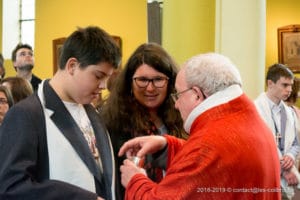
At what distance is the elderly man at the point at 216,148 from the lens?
1.46 metres

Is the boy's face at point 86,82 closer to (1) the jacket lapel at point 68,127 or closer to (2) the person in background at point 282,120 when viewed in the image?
(1) the jacket lapel at point 68,127

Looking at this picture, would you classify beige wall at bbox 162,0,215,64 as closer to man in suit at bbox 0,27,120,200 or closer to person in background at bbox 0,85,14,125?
person in background at bbox 0,85,14,125

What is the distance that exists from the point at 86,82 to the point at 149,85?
0.47 metres

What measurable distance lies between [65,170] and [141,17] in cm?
609

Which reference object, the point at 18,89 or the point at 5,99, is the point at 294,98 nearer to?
the point at 18,89

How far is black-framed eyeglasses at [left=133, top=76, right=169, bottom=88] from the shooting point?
2.13 metres

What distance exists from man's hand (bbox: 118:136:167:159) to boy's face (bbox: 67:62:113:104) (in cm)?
24

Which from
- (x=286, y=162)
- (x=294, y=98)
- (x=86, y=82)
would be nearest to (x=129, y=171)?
(x=86, y=82)

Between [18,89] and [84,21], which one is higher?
[84,21]

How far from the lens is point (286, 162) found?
3.75 metres

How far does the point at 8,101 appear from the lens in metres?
3.22

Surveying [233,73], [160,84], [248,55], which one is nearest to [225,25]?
[248,55]

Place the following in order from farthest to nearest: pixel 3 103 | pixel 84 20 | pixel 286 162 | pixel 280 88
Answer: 1. pixel 84 20
2. pixel 280 88
3. pixel 286 162
4. pixel 3 103

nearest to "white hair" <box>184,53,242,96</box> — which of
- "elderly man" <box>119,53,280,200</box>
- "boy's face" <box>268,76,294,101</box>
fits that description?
"elderly man" <box>119,53,280,200</box>
